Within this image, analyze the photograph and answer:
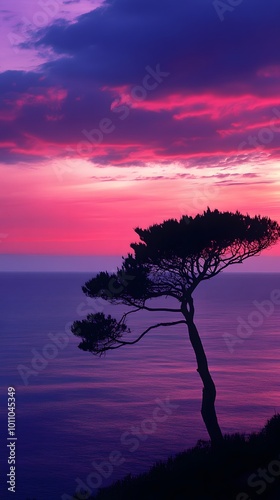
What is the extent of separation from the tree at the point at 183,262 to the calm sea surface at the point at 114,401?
14.3m

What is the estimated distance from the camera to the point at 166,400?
2125 inches

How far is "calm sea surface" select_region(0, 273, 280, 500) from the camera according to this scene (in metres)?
36.6

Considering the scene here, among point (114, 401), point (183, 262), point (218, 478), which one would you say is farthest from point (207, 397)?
point (114, 401)

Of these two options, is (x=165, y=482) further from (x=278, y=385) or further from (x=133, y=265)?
(x=278, y=385)

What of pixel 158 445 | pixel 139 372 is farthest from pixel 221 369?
pixel 158 445

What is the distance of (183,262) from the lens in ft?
61.8

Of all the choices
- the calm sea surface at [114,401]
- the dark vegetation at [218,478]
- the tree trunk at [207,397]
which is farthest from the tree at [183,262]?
the calm sea surface at [114,401]

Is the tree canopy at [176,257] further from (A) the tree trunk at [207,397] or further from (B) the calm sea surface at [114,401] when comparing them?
(B) the calm sea surface at [114,401]

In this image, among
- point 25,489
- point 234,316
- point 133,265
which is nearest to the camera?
point 133,265

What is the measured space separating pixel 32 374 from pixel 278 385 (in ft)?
100

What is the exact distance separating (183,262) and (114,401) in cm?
3930

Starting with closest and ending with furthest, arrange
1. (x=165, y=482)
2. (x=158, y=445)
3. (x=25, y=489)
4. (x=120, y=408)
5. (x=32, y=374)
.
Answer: (x=165, y=482)
(x=25, y=489)
(x=158, y=445)
(x=120, y=408)
(x=32, y=374)

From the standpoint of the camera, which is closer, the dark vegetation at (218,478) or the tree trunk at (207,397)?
the dark vegetation at (218,478)

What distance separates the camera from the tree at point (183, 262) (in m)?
18.5
